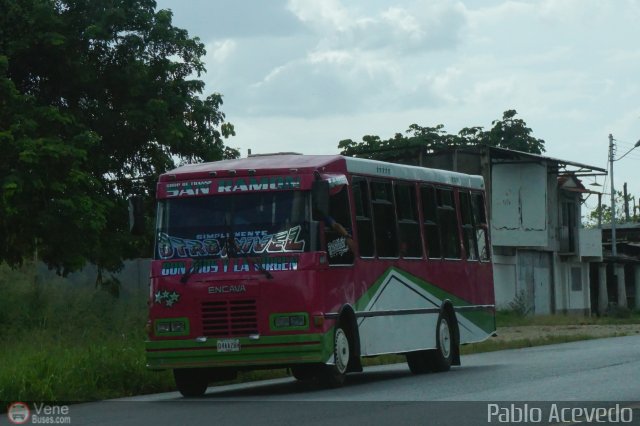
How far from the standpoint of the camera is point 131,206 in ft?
57.8

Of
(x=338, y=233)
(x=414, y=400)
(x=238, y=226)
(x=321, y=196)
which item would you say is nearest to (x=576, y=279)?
(x=338, y=233)

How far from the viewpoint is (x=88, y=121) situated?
34.1 m

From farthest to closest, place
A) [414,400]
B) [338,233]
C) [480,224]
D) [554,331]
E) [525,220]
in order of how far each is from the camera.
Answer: [525,220] < [554,331] < [480,224] < [338,233] < [414,400]

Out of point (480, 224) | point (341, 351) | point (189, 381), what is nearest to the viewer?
point (341, 351)

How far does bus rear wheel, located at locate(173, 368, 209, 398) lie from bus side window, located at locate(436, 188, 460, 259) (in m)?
5.46

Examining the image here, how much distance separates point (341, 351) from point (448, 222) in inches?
196

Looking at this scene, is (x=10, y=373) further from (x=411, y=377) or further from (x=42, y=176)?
(x=42, y=176)

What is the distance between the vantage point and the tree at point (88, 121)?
3034cm

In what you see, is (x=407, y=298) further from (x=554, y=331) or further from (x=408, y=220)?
(x=554, y=331)

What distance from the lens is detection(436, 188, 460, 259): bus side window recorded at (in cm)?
2112

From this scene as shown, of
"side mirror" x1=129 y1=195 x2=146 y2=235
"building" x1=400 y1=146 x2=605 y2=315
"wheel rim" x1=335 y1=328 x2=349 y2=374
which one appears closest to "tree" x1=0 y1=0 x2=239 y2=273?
"side mirror" x1=129 y1=195 x2=146 y2=235

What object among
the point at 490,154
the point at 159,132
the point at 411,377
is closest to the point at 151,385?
the point at 411,377

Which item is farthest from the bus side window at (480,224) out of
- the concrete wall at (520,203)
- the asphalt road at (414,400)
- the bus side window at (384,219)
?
the concrete wall at (520,203)

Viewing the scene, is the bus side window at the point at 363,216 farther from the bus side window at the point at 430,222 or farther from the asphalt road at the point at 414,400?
the bus side window at the point at 430,222
